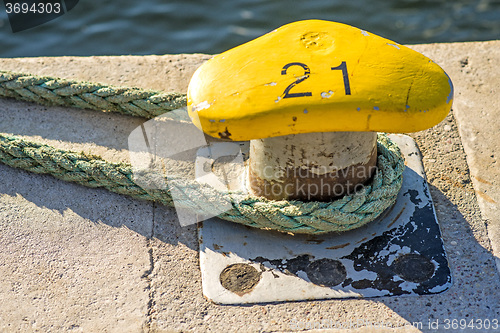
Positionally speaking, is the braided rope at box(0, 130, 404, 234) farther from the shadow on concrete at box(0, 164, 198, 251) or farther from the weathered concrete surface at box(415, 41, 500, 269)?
the weathered concrete surface at box(415, 41, 500, 269)

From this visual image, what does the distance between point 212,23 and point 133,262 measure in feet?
9.87

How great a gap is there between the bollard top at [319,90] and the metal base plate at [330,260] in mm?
515

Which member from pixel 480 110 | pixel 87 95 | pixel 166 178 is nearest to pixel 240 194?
pixel 166 178

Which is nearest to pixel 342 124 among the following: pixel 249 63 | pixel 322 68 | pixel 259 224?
pixel 322 68

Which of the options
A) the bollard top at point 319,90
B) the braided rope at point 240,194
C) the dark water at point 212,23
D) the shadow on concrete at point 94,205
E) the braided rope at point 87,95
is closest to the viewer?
the bollard top at point 319,90

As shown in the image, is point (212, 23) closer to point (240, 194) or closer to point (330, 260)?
point (240, 194)

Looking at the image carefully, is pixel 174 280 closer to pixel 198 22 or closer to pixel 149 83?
pixel 149 83

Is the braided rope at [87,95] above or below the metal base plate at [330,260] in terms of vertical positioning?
above

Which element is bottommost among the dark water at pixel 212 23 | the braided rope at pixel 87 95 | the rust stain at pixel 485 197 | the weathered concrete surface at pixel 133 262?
the dark water at pixel 212 23

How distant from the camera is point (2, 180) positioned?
104 inches

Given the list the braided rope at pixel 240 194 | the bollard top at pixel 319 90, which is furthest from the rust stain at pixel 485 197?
the bollard top at pixel 319 90

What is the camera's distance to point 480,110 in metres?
2.90

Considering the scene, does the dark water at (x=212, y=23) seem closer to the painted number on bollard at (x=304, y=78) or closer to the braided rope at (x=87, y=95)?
the braided rope at (x=87, y=95)

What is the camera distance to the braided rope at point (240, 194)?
2.27 meters
